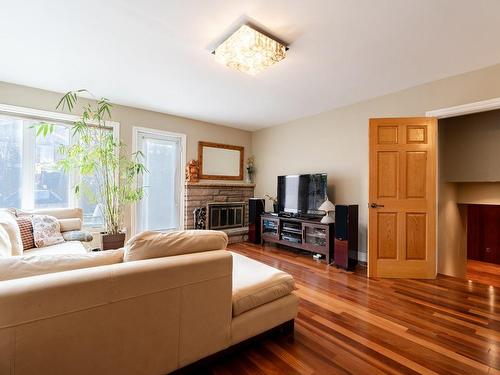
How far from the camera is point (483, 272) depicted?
414 centimetres

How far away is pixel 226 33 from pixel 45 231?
2819mm

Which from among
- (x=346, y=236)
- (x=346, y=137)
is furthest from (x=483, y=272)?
(x=346, y=137)

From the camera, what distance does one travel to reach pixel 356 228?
3570mm

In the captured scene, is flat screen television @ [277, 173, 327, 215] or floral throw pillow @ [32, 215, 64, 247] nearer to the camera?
floral throw pillow @ [32, 215, 64, 247]

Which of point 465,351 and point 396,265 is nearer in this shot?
point 465,351

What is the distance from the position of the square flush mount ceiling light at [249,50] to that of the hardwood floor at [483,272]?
4.12 meters

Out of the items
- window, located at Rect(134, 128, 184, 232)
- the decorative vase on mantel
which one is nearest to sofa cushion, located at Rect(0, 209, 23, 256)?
window, located at Rect(134, 128, 184, 232)

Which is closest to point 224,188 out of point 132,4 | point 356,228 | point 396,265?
point 356,228

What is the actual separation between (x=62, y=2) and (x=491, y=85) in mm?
4177

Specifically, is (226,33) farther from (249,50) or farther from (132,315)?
(132,315)

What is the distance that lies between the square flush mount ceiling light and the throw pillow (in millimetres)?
2697

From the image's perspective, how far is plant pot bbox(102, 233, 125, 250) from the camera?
3.23 meters

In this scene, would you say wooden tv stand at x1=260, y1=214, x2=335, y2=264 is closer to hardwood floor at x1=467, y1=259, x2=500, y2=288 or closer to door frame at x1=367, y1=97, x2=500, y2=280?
door frame at x1=367, y1=97, x2=500, y2=280

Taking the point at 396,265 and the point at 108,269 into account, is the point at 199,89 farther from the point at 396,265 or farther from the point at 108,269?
the point at 396,265
